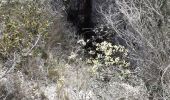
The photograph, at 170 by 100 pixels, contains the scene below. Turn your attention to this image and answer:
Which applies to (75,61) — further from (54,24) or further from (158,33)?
(158,33)

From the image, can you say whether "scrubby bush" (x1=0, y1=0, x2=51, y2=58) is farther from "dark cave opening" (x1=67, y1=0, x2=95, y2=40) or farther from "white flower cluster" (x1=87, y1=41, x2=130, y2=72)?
"white flower cluster" (x1=87, y1=41, x2=130, y2=72)

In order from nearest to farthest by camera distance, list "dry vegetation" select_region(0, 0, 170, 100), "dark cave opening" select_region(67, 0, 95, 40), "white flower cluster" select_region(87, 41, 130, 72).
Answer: "dry vegetation" select_region(0, 0, 170, 100) → "white flower cluster" select_region(87, 41, 130, 72) → "dark cave opening" select_region(67, 0, 95, 40)

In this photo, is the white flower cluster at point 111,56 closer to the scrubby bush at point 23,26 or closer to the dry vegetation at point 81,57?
the dry vegetation at point 81,57

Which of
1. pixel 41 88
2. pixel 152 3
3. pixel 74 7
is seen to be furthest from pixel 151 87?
pixel 74 7

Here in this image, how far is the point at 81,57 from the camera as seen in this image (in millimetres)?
6301

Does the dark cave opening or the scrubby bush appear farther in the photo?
the dark cave opening

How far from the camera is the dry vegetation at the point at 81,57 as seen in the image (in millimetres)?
4953

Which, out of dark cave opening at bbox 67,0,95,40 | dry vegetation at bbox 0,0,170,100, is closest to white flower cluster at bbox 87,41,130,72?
dry vegetation at bbox 0,0,170,100

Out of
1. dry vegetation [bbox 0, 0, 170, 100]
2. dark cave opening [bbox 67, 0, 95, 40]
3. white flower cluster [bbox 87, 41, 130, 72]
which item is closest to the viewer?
dry vegetation [bbox 0, 0, 170, 100]

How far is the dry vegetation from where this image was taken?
495 cm

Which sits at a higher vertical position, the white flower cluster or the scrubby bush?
the scrubby bush

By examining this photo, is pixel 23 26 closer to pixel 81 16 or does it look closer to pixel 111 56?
pixel 111 56

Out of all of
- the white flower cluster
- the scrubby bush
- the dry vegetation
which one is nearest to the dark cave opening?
the dry vegetation

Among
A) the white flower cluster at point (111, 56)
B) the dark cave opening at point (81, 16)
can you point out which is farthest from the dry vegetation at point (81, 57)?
the dark cave opening at point (81, 16)
